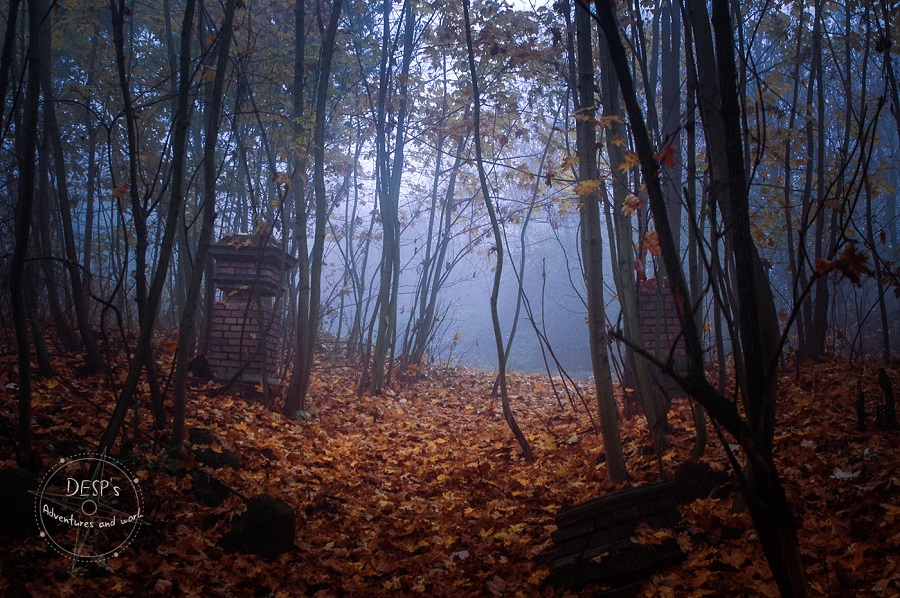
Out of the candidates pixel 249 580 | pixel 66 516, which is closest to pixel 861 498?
pixel 249 580

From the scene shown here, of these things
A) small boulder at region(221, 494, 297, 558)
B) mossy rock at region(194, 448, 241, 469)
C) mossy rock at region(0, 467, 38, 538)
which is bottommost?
small boulder at region(221, 494, 297, 558)

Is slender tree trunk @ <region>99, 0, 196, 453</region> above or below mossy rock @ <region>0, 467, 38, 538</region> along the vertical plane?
above

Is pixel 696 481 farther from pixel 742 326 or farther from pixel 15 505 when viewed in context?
pixel 15 505

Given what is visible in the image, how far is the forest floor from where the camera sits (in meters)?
2.63

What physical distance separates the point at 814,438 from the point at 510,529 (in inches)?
90.5

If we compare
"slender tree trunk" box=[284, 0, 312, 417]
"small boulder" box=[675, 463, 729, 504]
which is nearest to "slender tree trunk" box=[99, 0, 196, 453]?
"slender tree trunk" box=[284, 0, 312, 417]

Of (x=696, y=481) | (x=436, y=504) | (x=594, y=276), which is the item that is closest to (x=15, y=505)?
(x=436, y=504)

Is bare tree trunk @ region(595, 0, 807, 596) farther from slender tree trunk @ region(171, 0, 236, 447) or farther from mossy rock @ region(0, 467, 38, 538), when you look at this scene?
slender tree trunk @ region(171, 0, 236, 447)

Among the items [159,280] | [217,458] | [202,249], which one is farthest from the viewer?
[202,249]

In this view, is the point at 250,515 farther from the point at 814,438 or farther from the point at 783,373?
the point at 783,373

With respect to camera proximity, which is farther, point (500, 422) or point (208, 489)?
point (500, 422)
